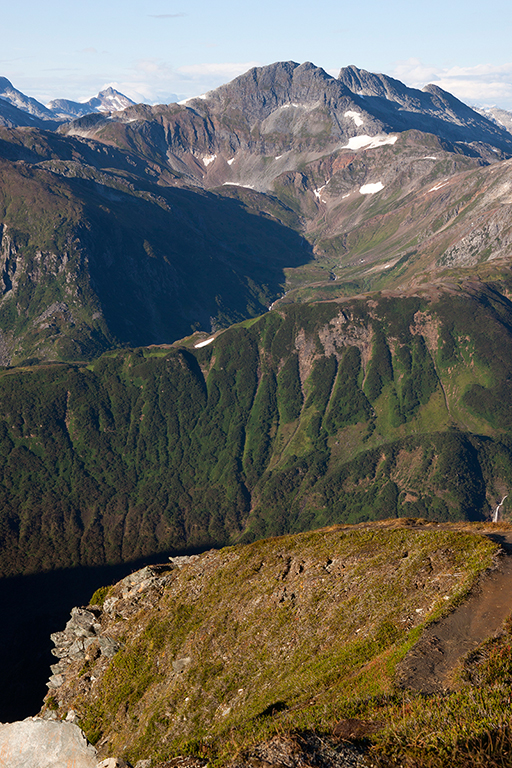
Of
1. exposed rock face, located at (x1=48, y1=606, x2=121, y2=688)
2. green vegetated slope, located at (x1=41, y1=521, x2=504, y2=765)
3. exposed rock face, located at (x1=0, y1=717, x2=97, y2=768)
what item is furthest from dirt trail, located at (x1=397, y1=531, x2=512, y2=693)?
exposed rock face, located at (x1=48, y1=606, x2=121, y2=688)

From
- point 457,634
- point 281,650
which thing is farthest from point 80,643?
point 457,634

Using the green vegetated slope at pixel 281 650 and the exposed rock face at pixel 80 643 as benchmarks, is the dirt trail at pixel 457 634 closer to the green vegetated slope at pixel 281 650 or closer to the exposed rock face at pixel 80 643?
the green vegetated slope at pixel 281 650

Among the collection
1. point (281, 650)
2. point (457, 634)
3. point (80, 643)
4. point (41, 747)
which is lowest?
point (80, 643)

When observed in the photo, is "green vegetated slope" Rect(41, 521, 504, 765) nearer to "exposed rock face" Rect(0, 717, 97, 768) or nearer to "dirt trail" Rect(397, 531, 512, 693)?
"dirt trail" Rect(397, 531, 512, 693)

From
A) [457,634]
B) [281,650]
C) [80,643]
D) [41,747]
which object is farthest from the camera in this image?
[80,643]

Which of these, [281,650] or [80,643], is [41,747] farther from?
[80,643]

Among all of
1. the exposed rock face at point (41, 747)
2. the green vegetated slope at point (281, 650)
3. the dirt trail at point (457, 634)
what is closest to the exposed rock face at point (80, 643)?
the green vegetated slope at point (281, 650)
